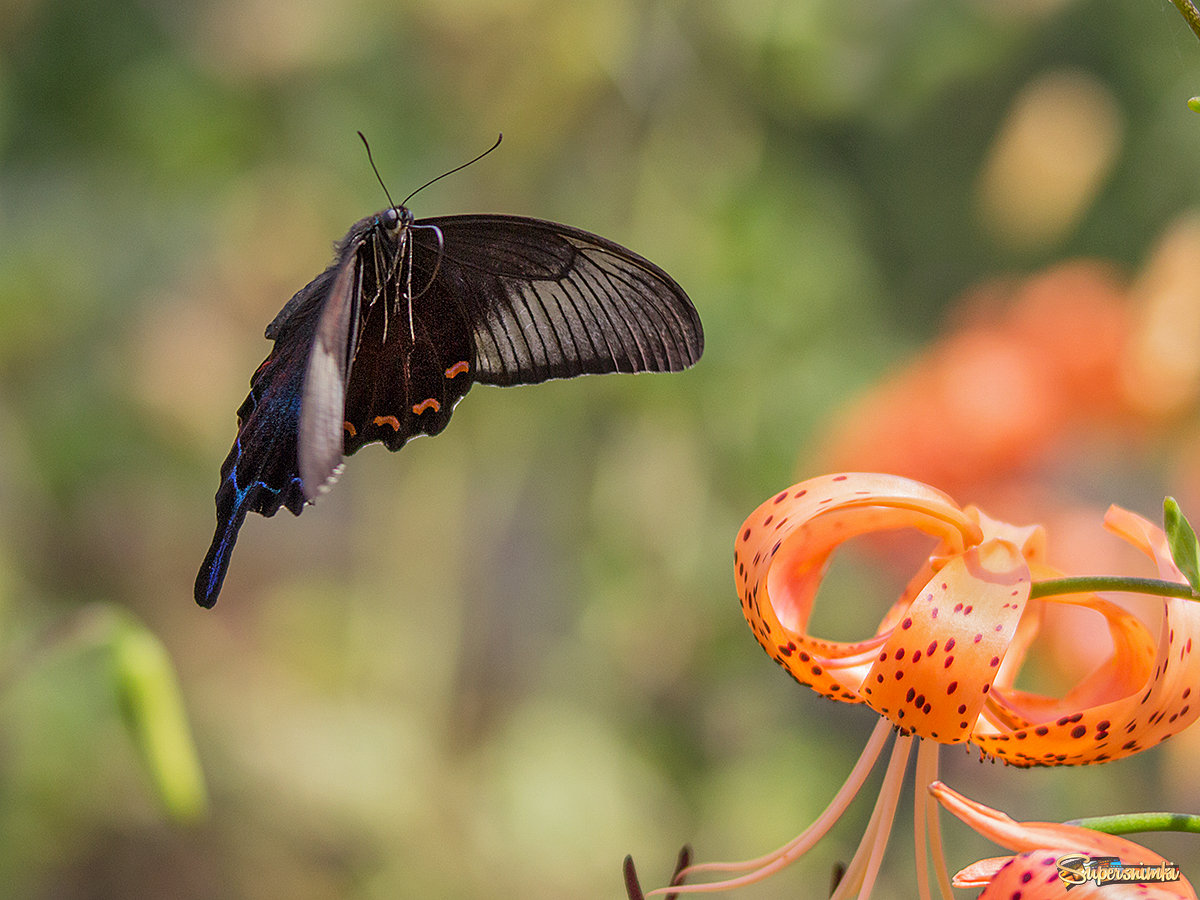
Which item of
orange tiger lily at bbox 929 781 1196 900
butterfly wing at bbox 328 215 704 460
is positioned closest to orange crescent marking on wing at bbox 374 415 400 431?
butterfly wing at bbox 328 215 704 460

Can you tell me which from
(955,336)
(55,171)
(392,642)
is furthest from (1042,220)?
(55,171)

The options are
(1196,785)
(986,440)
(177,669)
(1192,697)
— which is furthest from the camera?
(177,669)

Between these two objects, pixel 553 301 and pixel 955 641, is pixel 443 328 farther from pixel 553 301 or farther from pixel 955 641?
pixel 955 641

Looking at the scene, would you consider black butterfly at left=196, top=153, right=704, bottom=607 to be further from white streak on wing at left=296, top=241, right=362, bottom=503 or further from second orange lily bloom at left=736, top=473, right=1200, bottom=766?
second orange lily bloom at left=736, top=473, right=1200, bottom=766

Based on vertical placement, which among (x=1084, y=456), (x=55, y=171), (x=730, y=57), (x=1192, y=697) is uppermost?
(x=55, y=171)

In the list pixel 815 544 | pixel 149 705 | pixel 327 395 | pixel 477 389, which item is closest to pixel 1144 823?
pixel 815 544

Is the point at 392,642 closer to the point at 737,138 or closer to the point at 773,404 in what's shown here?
the point at 773,404

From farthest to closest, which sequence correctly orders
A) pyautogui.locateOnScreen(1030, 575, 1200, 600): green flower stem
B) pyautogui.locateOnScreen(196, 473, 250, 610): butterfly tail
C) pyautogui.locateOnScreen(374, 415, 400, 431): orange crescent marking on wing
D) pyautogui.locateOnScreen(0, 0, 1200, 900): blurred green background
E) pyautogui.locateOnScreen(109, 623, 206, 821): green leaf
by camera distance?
pyautogui.locateOnScreen(0, 0, 1200, 900): blurred green background → pyautogui.locateOnScreen(109, 623, 206, 821): green leaf → pyautogui.locateOnScreen(374, 415, 400, 431): orange crescent marking on wing → pyautogui.locateOnScreen(196, 473, 250, 610): butterfly tail → pyautogui.locateOnScreen(1030, 575, 1200, 600): green flower stem
